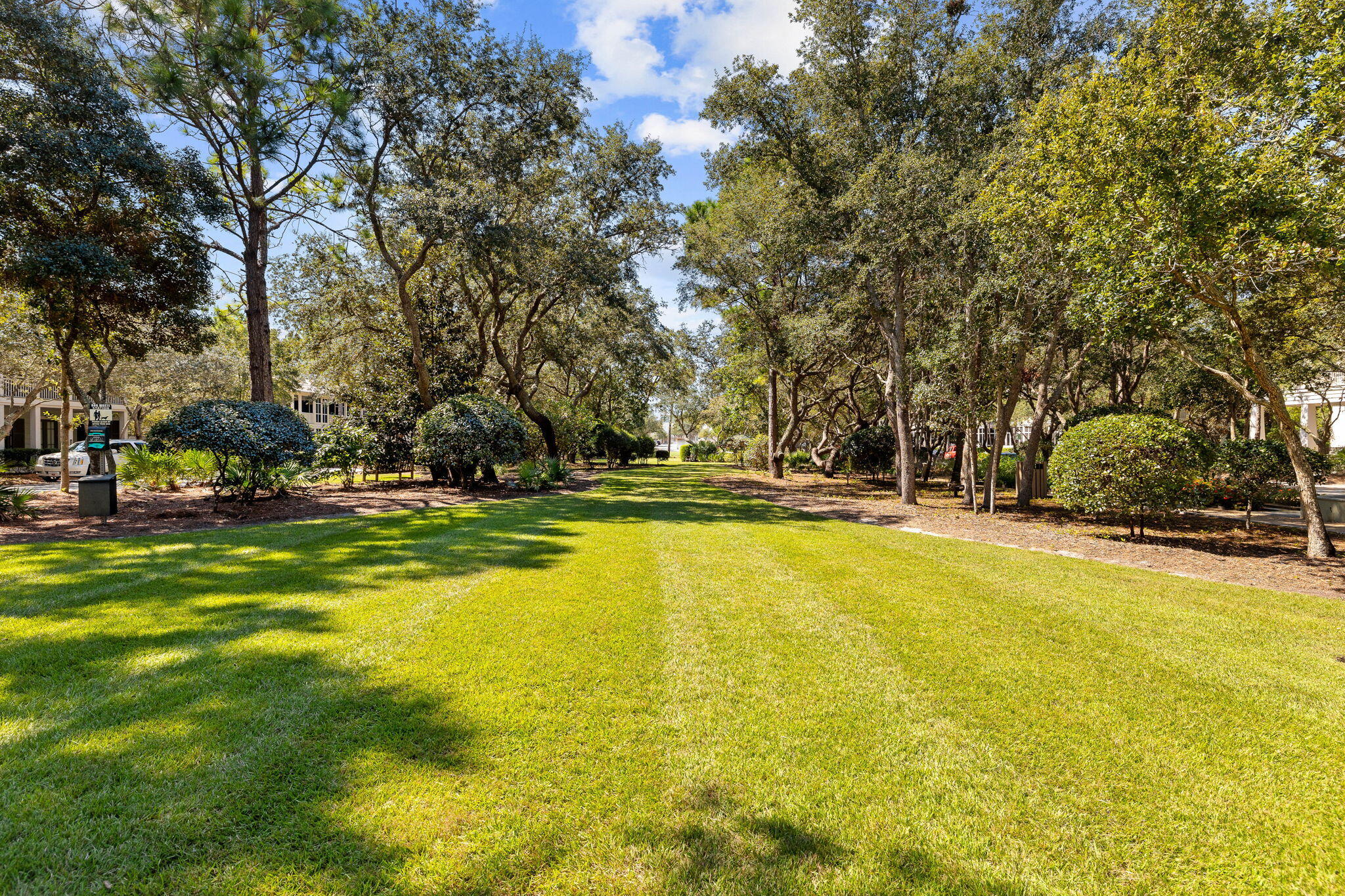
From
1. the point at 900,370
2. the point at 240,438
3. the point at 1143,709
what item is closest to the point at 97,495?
the point at 240,438

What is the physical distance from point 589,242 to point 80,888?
14.8 m

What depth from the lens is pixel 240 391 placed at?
1270 inches

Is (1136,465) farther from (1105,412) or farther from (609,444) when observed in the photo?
(609,444)

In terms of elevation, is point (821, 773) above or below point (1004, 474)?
below

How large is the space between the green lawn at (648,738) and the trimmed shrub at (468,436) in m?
7.22

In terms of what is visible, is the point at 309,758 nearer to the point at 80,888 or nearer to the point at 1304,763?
the point at 80,888

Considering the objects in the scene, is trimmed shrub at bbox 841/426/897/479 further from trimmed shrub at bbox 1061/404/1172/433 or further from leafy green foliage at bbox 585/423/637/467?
leafy green foliage at bbox 585/423/637/467

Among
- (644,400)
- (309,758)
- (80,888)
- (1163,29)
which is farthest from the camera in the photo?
(644,400)

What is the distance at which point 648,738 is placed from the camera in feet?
9.52

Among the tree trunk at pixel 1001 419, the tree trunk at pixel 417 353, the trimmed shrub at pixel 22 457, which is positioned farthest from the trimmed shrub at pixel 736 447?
the trimmed shrub at pixel 22 457

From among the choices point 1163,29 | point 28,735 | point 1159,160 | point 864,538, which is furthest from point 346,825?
point 1163,29

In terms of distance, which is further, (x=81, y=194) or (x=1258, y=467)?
(x=1258, y=467)

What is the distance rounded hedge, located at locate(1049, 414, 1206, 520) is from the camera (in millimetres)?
8625

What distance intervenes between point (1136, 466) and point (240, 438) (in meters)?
15.7
